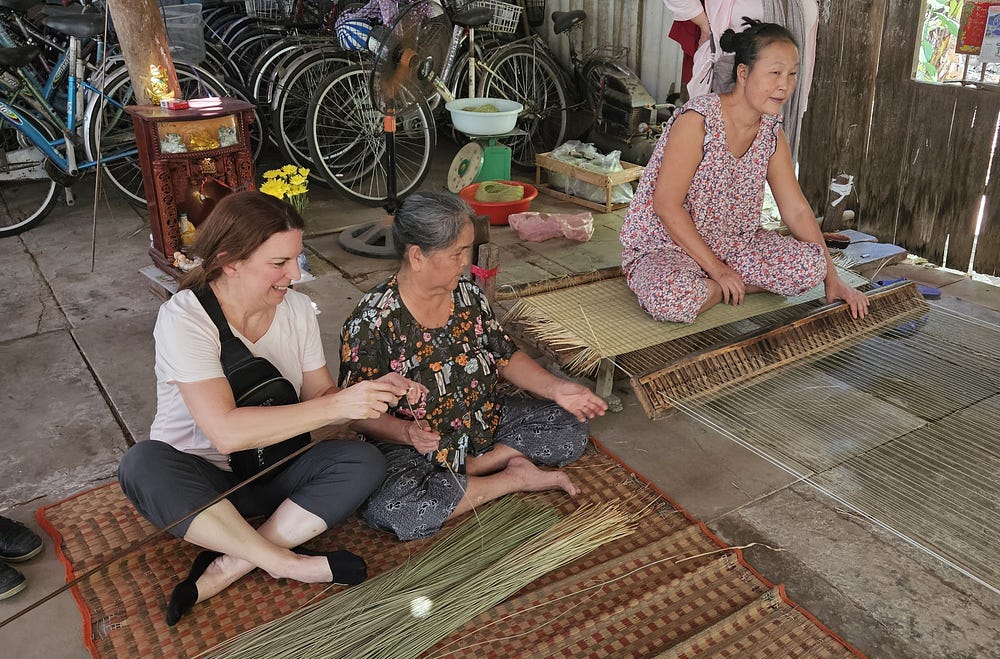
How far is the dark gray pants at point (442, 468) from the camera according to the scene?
202cm

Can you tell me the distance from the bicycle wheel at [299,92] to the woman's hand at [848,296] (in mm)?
3095

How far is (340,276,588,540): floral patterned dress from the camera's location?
2.04 meters

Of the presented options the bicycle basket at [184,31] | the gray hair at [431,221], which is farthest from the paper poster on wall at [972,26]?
the bicycle basket at [184,31]

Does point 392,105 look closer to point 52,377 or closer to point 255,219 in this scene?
point 52,377

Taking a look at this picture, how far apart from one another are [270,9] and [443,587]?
15.7ft

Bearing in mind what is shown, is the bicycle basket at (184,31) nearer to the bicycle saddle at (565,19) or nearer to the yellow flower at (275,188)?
the yellow flower at (275,188)

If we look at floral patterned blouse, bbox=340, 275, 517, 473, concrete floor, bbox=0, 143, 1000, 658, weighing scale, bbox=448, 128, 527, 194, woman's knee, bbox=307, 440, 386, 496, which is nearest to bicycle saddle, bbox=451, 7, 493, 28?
weighing scale, bbox=448, 128, 527, 194

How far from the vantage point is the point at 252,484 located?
2012 millimetres

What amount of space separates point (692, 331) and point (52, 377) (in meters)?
2.31

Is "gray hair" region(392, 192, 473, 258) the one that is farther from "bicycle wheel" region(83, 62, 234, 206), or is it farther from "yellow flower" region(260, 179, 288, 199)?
"bicycle wheel" region(83, 62, 234, 206)

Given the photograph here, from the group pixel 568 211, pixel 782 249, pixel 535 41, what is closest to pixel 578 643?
pixel 782 249

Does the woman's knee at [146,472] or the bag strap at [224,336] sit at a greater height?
the bag strap at [224,336]

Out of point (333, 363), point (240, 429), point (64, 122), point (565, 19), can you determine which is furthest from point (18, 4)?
point (240, 429)

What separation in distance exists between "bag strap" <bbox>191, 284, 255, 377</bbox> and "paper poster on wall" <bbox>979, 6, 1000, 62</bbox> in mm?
3490
